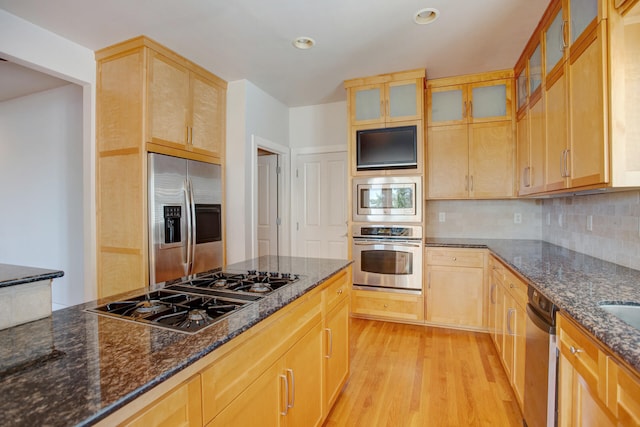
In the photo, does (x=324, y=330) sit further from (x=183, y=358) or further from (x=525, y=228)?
(x=525, y=228)

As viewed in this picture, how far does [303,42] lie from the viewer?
2717 millimetres

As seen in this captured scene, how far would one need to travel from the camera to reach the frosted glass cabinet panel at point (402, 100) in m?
3.32

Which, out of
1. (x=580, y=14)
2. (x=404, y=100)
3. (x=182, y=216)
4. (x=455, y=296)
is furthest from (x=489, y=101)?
(x=182, y=216)

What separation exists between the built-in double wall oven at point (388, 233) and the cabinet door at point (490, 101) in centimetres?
98

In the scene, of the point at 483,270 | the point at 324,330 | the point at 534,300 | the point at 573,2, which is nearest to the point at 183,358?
the point at 324,330

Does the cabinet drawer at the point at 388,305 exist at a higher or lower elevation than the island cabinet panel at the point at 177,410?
lower

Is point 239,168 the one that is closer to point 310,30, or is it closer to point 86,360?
point 310,30

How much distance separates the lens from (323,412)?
1.73m

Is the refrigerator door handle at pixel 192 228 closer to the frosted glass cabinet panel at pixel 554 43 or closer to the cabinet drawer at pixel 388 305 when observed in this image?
the cabinet drawer at pixel 388 305

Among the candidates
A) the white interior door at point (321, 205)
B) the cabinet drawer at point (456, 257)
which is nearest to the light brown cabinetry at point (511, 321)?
the cabinet drawer at point (456, 257)

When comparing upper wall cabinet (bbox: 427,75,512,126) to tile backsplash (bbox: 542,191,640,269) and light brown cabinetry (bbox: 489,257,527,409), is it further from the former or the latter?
light brown cabinetry (bbox: 489,257,527,409)

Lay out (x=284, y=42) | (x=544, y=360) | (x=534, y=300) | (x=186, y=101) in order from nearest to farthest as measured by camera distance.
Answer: (x=544, y=360), (x=534, y=300), (x=284, y=42), (x=186, y=101)

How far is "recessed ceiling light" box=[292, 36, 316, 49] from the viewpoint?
2664mm

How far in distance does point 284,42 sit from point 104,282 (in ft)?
8.78
